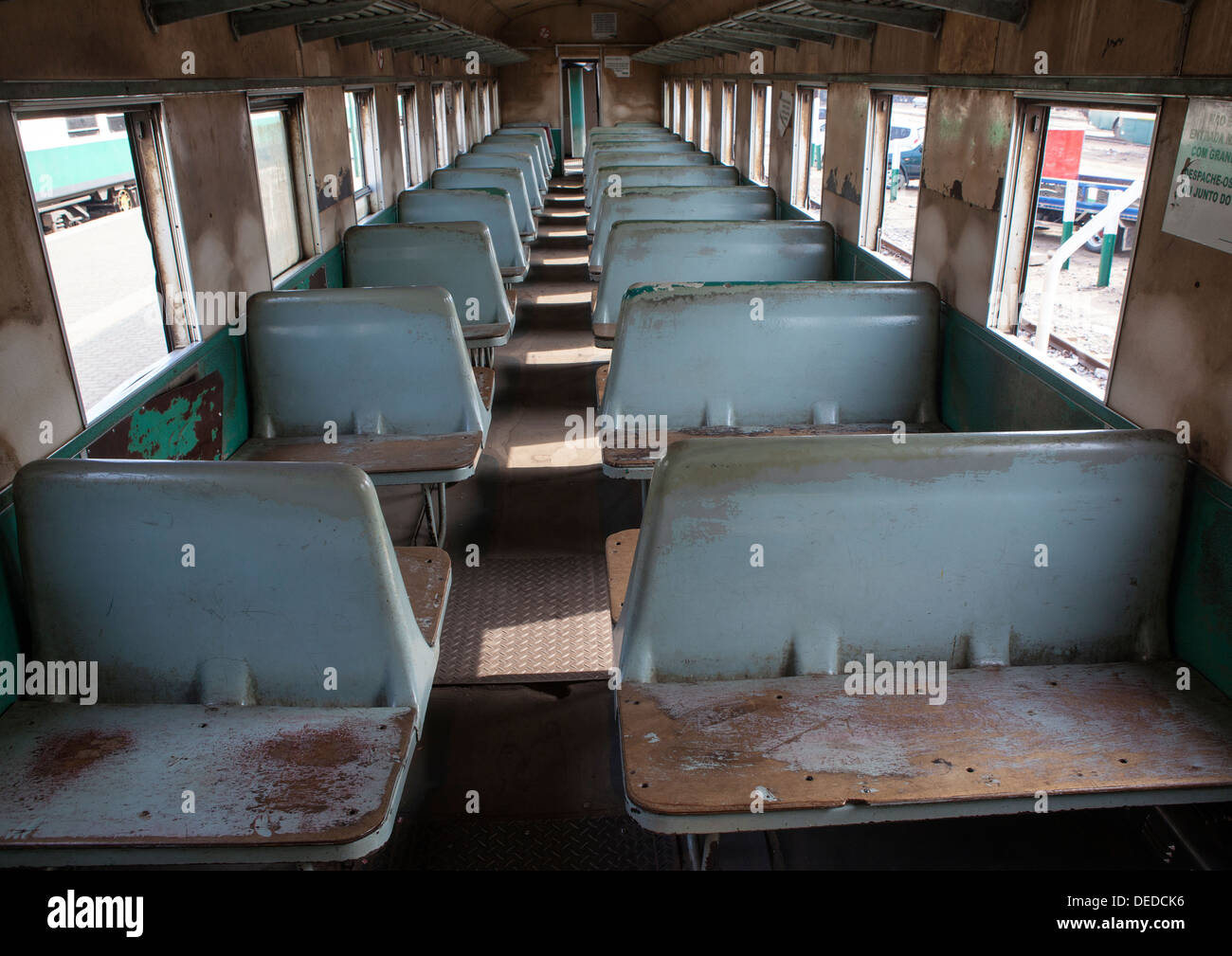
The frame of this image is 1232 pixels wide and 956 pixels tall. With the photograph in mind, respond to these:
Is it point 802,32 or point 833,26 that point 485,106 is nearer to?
point 802,32

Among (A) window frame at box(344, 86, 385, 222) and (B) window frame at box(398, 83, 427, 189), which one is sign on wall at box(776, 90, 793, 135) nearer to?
(A) window frame at box(344, 86, 385, 222)

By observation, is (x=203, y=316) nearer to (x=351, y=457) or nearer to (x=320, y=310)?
(x=320, y=310)

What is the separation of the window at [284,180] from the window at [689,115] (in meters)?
10.7

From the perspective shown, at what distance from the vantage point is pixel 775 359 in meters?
4.19

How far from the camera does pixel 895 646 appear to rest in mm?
2547

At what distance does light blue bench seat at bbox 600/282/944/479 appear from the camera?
13.4 feet

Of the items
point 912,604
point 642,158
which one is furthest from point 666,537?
point 642,158

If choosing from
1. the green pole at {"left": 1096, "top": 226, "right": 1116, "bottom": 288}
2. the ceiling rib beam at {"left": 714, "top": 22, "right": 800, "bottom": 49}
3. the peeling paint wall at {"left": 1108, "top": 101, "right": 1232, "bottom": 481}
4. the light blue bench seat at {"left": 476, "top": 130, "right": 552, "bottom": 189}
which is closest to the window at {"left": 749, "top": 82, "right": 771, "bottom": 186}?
the ceiling rib beam at {"left": 714, "top": 22, "right": 800, "bottom": 49}

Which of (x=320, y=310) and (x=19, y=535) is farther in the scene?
(x=320, y=310)

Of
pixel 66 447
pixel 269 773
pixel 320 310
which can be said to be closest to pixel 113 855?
pixel 269 773

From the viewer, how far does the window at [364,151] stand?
796cm

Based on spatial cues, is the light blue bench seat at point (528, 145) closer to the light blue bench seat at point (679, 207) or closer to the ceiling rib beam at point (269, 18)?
the light blue bench seat at point (679, 207)

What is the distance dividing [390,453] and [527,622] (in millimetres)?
909

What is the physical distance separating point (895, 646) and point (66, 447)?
2578mm
